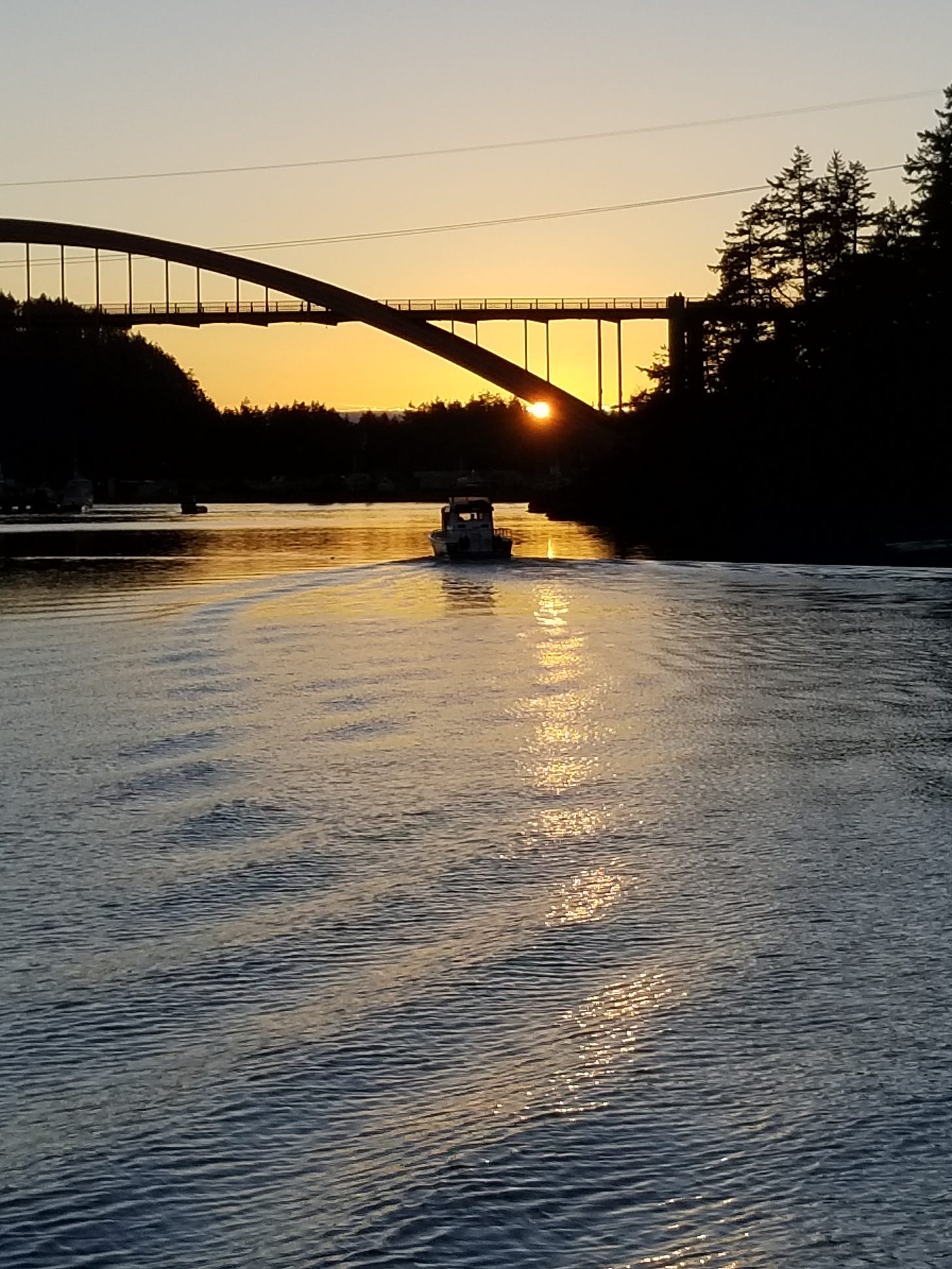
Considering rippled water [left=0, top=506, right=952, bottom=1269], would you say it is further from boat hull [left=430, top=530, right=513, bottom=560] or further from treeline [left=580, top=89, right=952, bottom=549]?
treeline [left=580, top=89, right=952, bottom=549]

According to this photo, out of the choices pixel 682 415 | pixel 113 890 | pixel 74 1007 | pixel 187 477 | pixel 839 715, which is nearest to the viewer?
pixel 74 1007

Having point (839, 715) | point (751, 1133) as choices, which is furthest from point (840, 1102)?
point (839, 715)

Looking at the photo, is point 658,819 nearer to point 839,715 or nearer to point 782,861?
point 782,861

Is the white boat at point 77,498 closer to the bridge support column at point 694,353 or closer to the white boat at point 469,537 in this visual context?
the bridge support column at point 694,353

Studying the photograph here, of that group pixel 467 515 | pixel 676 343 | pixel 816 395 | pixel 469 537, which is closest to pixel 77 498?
pixel 676 343

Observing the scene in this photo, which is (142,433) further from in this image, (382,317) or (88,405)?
(382,317)

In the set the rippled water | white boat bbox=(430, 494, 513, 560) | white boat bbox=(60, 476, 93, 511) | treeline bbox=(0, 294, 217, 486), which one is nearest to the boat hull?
white boat bbox=(430, 494, 513, 560)

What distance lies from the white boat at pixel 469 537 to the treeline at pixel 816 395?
12.0m

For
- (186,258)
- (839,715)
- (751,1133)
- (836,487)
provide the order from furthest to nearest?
(186,258) → (836,487) → (839,715) → (751,1133)

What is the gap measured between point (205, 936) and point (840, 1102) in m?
3.18

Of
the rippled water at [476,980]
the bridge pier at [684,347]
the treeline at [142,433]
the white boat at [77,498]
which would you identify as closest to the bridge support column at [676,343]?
the bridge pier at [684,347]

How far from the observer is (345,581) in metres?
40.2

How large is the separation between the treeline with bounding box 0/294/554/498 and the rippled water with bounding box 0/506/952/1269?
113 m

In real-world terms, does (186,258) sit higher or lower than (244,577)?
higher
